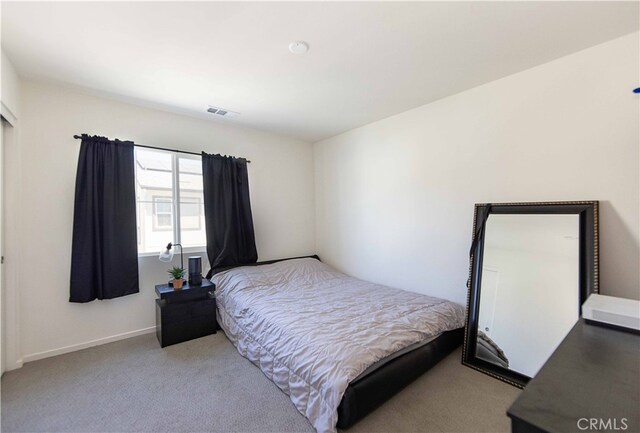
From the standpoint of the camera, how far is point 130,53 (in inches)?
78.4

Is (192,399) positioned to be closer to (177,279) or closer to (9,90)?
(177,279)

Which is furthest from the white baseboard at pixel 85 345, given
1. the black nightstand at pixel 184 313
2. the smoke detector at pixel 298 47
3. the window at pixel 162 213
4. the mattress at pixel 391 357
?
the smoke detector at pixel 298 47

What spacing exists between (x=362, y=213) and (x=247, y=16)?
8.45 feet

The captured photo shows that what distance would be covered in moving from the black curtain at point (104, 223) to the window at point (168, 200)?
0.56 ft

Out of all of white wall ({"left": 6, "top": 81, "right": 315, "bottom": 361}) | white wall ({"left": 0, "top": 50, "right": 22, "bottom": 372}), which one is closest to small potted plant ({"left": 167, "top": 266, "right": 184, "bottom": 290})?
white wall ({"left": 6, "top": 81, "right": 315, "bottom": 361})

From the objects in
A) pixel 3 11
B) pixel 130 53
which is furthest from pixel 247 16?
pixel 3 11

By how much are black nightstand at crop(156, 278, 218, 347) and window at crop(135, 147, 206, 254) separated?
1.86ft

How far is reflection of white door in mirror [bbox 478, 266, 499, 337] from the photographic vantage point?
2.26 metres

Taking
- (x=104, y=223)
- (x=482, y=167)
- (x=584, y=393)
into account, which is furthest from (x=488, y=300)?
(x=104, y=223)

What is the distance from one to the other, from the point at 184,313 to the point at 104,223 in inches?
47.0

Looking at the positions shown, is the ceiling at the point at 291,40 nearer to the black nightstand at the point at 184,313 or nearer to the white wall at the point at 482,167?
the white wall at the point at 482,167

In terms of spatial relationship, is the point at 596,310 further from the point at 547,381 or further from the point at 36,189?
the point at 36,189

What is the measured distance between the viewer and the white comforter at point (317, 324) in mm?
1650

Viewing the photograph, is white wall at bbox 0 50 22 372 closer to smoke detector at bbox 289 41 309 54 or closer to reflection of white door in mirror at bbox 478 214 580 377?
smoke detector at bbox 289 41 309 54
